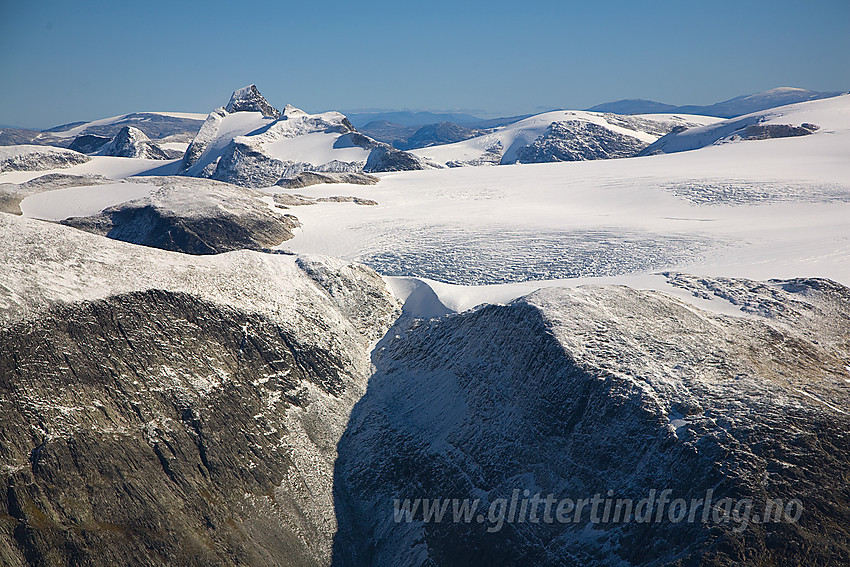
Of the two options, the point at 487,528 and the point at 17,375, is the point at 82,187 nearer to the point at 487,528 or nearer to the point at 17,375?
the point at 17,375

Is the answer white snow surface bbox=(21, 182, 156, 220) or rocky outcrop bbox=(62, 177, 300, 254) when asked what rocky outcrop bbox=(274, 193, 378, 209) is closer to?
rocky outcrop bbox=(62, 177, 300, 254)

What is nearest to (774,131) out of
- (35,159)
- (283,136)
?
(283,136)

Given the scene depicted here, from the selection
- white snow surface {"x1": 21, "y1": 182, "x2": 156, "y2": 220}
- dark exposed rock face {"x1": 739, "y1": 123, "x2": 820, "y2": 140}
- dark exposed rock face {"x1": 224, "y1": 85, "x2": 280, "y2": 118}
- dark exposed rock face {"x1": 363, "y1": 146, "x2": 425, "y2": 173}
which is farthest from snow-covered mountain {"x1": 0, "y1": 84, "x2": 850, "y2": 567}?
dark exposed rock face {"x1": 224, "y1": 85, "x2": 280, "y2": 118}

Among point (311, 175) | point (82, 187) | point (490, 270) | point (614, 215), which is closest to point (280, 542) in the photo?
point (490, 270)

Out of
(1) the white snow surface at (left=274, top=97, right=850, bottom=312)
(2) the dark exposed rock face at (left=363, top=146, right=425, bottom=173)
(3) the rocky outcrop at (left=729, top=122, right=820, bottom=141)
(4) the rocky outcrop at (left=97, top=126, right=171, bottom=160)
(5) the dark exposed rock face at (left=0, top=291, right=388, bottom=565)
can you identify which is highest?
(4) the rocky outcrop at (left=97, top=126, right=171, bottom=160)

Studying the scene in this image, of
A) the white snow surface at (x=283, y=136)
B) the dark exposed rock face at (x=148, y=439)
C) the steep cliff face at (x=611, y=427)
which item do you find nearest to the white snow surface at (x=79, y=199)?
the dark exposed rock face at (x=148, y=439)
